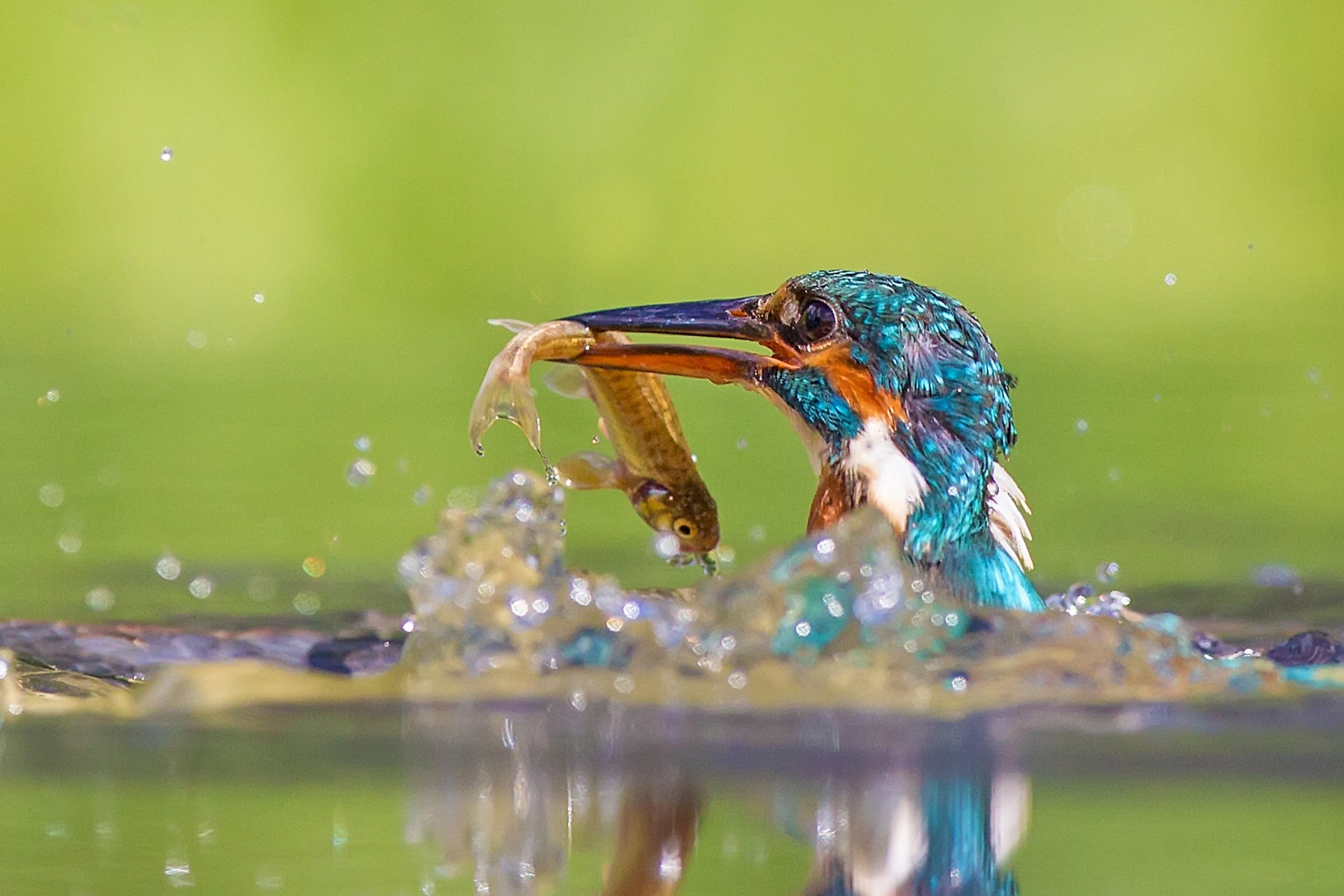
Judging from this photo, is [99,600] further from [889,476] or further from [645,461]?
[889,476]

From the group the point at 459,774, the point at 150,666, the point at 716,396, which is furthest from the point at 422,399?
the point at 459,774

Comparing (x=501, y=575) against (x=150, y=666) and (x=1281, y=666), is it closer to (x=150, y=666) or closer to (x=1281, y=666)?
(x=150, y=666)

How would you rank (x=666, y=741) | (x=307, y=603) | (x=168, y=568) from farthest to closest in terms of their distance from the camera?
(x=168, y=568), (x=307, y=603), (x=666, y=741)

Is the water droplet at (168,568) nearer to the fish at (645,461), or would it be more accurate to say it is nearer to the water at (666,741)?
the water at (666,741)

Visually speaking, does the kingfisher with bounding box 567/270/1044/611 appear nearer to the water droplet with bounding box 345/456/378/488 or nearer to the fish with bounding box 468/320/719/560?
the fish with bounding box 468/320/719/560

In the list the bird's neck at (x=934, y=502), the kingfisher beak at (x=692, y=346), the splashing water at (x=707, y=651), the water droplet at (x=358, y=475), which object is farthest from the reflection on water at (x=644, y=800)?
the water droplet at (x=358, y=475)

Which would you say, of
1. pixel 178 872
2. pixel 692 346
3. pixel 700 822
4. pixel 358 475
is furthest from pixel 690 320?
pixel 358 475

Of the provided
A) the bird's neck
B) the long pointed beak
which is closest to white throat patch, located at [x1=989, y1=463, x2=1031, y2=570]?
the bird's neck
